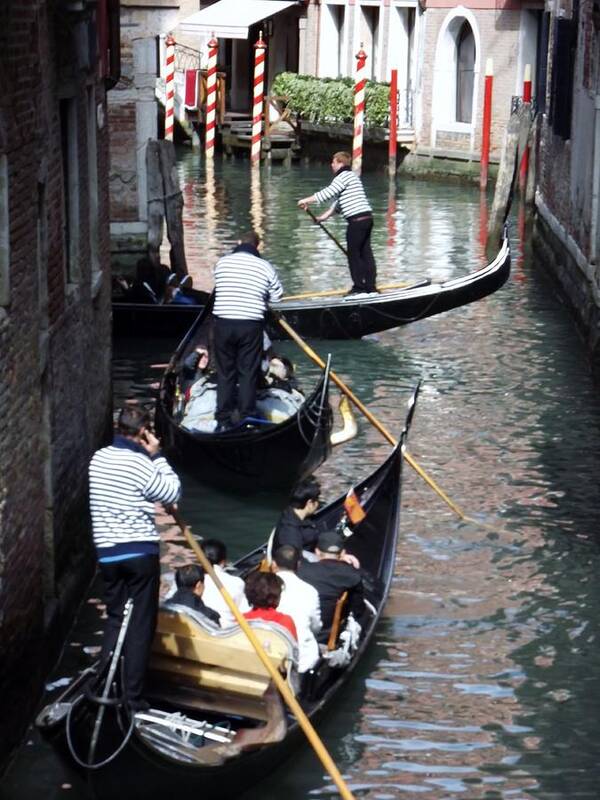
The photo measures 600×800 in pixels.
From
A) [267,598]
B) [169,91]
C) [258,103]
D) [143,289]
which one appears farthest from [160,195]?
[169,91]

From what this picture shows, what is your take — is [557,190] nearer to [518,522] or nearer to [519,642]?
[518,522]

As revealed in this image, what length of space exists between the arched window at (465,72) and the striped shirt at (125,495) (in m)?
15.8

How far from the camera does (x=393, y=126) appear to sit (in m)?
19.2

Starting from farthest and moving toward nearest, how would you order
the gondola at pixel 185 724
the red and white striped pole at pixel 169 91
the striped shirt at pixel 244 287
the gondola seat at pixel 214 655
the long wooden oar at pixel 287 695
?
the red and white striped pole at pixel 169 91 < the striped shirt at pixel 244 287 < the gondola seat at pixel 214 655 < the long wooden oar at pixel 287 695 < the gondola at pixel 185 724

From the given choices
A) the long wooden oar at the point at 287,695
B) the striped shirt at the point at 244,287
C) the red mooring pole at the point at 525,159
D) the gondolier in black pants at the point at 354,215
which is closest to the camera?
the long wooden oar at the point at 287,695

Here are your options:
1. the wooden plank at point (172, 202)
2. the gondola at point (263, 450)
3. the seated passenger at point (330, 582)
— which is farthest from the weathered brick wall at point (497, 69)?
the seated passenger at point (330, 582)

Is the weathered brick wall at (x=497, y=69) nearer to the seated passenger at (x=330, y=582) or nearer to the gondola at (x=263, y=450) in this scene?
the gondola at (x=263, y=450)

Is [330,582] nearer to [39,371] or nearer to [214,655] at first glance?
[214,655]

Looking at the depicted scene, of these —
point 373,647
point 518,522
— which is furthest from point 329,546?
point 518,522

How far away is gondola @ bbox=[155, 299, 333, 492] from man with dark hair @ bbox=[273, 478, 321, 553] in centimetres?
129

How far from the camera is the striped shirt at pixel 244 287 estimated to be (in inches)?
Answer: 283

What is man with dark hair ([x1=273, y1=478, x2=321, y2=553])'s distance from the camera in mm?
5508

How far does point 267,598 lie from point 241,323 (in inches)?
107

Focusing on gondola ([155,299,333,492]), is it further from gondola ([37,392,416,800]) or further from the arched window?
the arched window
